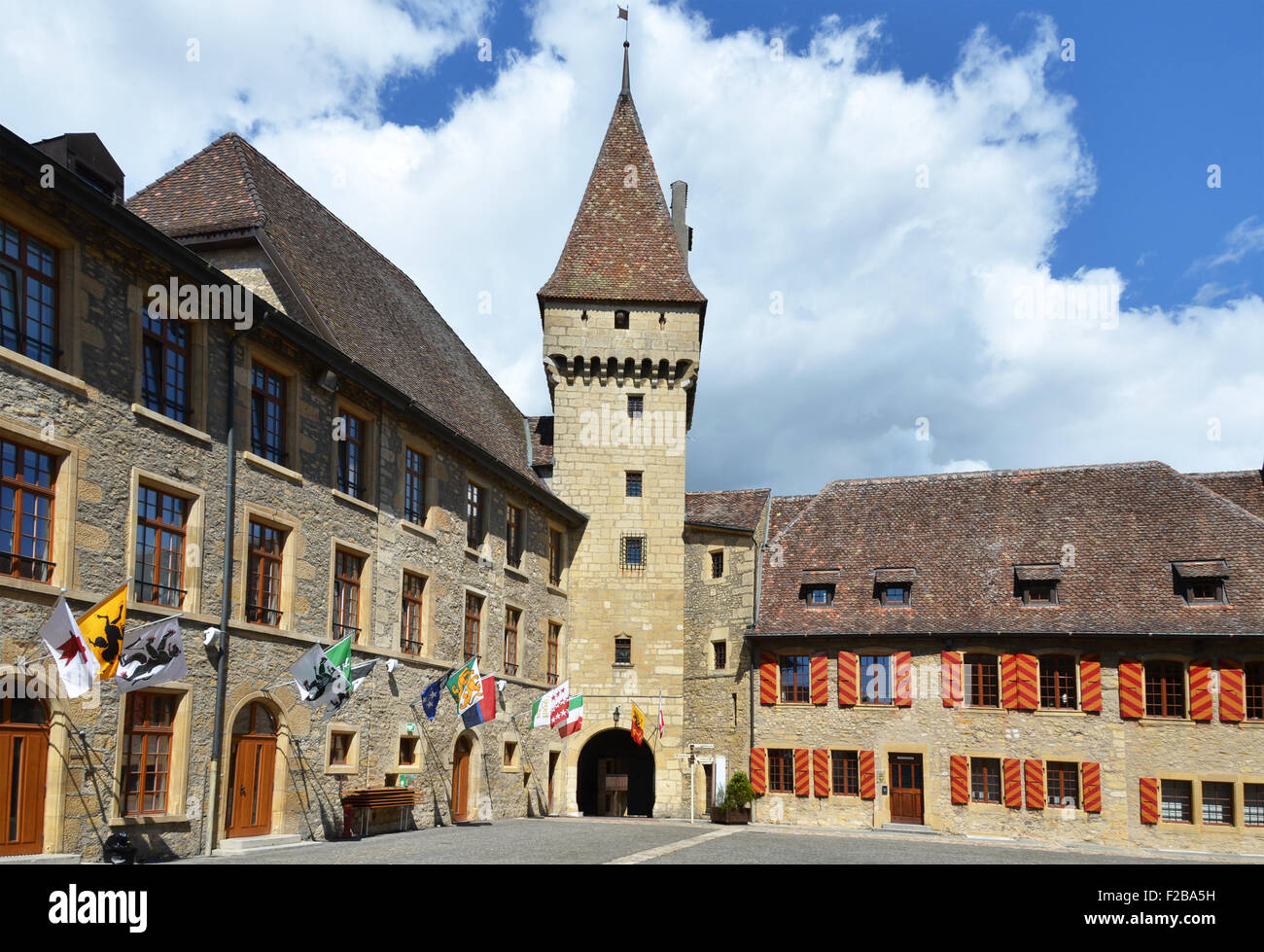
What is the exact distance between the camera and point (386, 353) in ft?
83.1

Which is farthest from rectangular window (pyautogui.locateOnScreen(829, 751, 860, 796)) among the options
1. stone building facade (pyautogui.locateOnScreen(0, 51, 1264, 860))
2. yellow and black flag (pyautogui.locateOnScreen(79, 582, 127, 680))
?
yellow and black flag (pyautogui.locateOnScreen(79, 582, 127, 680))

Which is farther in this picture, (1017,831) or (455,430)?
(1017,831)

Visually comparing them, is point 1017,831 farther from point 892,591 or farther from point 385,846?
point 385,846

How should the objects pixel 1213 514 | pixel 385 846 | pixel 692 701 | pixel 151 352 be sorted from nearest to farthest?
pixel 151 352 → pixel 385 846 → pixel 1213 514 → pixel 692 701

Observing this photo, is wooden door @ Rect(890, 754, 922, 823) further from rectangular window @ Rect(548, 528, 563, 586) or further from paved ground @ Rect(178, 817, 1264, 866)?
rectangular window @ Rect(548, 528, 563, 586)

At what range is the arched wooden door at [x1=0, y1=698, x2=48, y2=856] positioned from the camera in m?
13.6

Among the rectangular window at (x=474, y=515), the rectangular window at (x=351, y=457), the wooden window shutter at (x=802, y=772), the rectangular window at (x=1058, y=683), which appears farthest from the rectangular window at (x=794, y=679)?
the rectangular window at (x=351, y=457)

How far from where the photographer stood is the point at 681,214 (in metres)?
39.5

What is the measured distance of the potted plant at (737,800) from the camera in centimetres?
3117

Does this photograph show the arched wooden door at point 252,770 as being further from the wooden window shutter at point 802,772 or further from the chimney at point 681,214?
the chimney at point 681,214

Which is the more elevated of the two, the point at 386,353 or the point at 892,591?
the point at 386,353

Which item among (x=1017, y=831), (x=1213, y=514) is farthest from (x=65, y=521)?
(x=1213, y=514)

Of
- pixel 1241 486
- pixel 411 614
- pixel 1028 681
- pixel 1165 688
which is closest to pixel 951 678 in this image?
pixel 1028 681

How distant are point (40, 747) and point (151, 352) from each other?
5.42 metres
